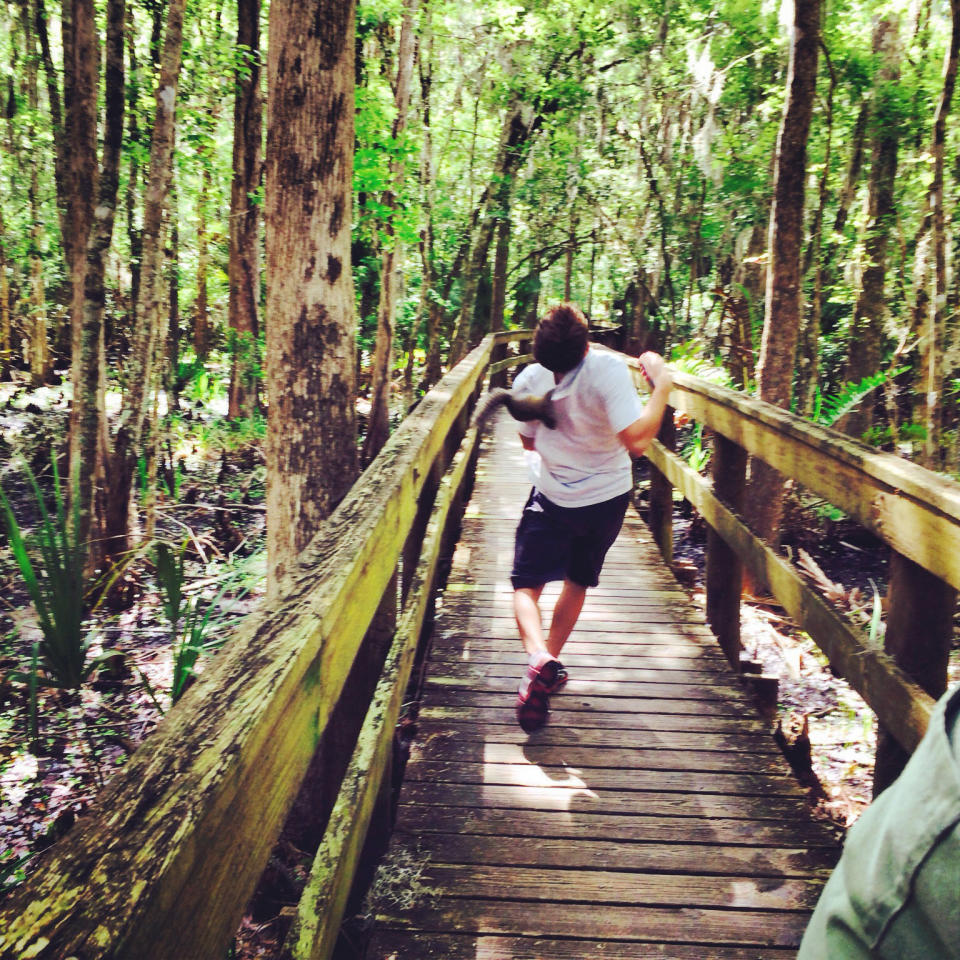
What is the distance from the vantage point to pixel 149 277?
23.3 feet

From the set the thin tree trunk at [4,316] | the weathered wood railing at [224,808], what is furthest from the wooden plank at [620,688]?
the thin tree trunk at [4,316]

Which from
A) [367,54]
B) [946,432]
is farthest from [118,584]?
[367,54]

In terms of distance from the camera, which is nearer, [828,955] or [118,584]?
[828,955]

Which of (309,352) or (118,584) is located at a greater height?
(309,352)

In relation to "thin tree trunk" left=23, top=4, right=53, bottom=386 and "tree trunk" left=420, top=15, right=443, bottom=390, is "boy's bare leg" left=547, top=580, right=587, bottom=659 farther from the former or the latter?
"thin tree trunk" left=23, top=4, right=53, bottom=386

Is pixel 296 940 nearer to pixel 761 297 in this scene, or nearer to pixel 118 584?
pixel 118 584

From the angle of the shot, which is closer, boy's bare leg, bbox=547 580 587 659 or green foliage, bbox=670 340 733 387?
boy's bare leg, bbox=547 580 587 659

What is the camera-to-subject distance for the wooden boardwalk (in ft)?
7.18

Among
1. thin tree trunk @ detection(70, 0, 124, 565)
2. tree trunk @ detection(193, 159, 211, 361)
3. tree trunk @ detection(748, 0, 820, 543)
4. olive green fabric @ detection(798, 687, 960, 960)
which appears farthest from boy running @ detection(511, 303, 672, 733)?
tree trunk @ detection(193, 159, 211, 361)

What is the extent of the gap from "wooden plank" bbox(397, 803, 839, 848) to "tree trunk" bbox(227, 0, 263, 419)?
1011 centimetres

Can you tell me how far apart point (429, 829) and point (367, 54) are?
14.2 m

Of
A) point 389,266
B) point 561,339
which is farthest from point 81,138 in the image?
point 561,339

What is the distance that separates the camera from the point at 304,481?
383cm

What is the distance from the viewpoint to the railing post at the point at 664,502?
5688 millimetres
